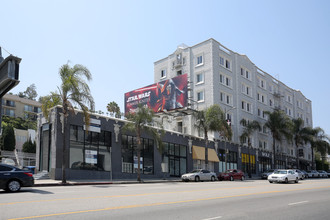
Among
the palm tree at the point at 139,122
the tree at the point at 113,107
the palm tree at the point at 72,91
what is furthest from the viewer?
the tree at the point at 113,107

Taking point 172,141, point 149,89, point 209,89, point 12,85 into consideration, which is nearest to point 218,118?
point 172,141

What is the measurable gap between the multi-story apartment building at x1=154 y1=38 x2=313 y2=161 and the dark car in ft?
96.5

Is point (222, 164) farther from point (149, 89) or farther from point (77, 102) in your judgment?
point (77, 102)

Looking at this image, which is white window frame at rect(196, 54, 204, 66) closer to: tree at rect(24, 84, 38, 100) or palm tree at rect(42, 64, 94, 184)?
Answer: palm tree at rect(42, 64, 94, 184)

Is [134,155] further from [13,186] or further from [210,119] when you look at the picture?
[13,186]

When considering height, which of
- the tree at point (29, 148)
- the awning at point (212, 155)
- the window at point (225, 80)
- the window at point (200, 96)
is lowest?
the awning at point (212, 155)

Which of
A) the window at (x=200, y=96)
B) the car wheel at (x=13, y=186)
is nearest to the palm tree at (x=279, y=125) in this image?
the window at (x=200, y=96)

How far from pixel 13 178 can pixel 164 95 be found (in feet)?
107

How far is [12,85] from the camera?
14039 mm

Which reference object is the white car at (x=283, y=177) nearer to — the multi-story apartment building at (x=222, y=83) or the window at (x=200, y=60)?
the multi-story apartment building at (x=222, y=83)

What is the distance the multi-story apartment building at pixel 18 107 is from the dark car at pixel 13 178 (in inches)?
2795

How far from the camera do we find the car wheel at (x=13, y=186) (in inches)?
618

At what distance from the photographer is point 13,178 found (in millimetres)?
15891

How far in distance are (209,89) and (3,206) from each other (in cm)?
3825
